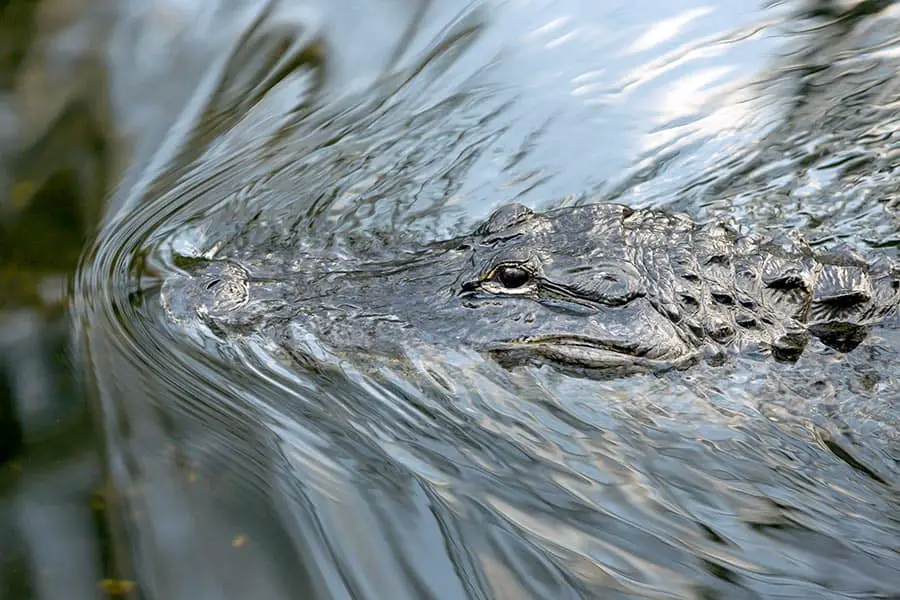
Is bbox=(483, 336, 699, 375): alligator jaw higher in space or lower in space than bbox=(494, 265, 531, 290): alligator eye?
lower

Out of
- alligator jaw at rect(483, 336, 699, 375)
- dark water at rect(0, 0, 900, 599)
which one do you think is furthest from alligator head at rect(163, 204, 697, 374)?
dark water at rect(0, 0, 900, 599)

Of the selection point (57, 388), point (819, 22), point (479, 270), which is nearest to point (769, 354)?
point (479, 270)

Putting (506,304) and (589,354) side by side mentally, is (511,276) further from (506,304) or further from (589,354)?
(589,354)

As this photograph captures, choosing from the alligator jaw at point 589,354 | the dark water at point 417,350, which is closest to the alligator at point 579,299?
the alligator jaw at point 589,354

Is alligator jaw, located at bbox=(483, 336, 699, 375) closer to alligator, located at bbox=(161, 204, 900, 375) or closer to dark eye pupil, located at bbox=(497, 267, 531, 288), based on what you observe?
alligator, located at bbox=(161, 204, 900, 375)

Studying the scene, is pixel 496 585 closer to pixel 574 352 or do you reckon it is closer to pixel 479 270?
pixel 574 352

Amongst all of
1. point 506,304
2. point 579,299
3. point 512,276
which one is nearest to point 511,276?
point 512,276
